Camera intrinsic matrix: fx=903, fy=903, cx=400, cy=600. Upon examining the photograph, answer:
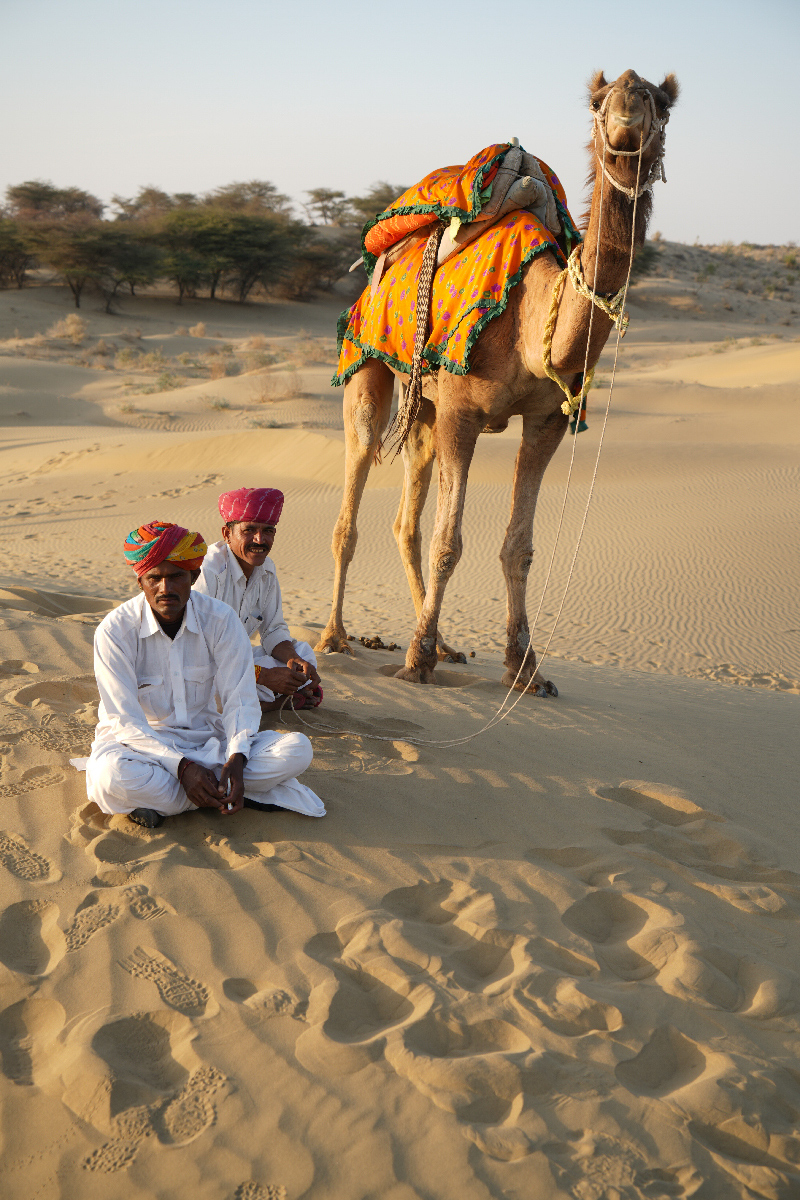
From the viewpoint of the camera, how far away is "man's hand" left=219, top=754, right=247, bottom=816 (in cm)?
323

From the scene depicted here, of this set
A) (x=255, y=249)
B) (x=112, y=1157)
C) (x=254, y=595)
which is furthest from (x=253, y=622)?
(x=255, y=249)

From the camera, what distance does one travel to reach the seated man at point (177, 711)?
3.26 metres

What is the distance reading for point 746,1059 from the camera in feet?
7.82

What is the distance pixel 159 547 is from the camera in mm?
3432

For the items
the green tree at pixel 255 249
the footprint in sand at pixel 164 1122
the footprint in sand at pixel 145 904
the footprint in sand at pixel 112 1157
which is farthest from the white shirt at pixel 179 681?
the green tree at pixel 255 249

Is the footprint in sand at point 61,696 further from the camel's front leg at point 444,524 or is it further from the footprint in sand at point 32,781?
the camel's front leg at point 444,524

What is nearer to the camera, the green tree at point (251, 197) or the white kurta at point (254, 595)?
the white kurta at point (254, 595)

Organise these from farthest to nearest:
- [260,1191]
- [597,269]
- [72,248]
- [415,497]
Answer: [72,248]
[415,497]
[597,269]
[260,1191]

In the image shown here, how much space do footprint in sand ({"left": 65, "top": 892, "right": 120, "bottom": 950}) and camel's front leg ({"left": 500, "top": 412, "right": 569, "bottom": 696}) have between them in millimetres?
3183

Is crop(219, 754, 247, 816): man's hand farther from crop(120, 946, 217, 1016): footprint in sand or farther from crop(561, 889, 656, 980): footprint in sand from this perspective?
crop(561, 889, 656, 980): footprint in sand

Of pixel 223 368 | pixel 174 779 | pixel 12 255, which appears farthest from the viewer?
pixel 12 255

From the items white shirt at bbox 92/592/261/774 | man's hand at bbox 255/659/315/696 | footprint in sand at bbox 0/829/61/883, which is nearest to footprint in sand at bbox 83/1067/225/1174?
footprint in sand at bbox 0/829/61/883

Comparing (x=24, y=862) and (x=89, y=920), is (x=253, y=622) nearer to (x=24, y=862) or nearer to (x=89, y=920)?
(x=24, y=862)

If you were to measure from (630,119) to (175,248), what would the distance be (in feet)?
119
